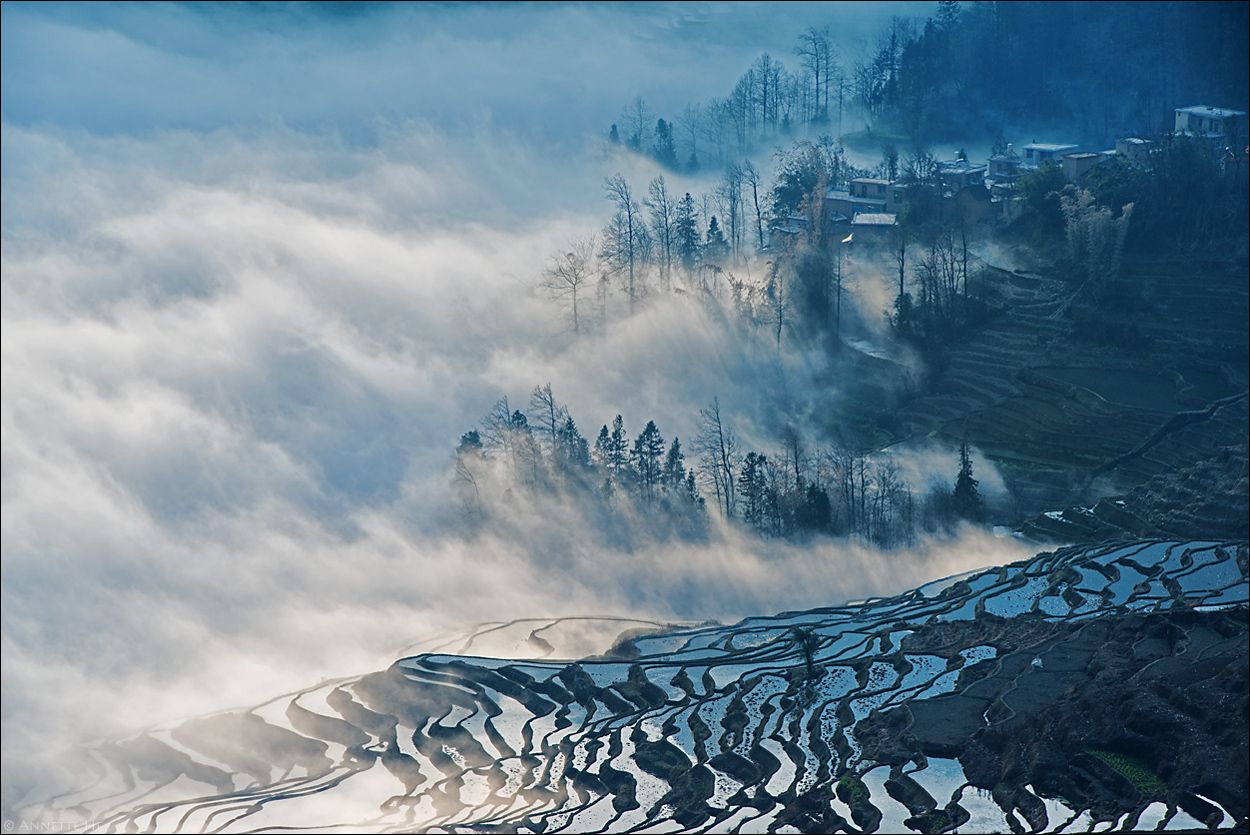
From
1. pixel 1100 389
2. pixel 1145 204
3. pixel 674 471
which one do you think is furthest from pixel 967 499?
pixel 1145 204

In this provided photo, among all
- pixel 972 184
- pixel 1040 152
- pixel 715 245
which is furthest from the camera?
pixel 1040 152

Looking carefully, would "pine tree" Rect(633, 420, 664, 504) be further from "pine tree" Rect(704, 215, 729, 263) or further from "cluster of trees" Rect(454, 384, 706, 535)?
"pine tree" Rect(704, 215, 729, 263)

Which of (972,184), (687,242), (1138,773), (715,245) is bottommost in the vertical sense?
(1138,773)

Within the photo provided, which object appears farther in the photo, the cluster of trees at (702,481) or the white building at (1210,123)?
the white building at (1210,123)

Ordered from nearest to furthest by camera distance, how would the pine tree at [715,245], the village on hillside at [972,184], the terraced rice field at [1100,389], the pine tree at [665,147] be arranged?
1. the terraced rice field at [1100,389]
2. the village on hillside at [972,184]
3. the pine tree at [715,245]
4. the pine tree at [665,147]

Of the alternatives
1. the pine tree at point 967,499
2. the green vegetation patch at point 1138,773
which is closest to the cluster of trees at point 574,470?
the pine tree at point 967,499

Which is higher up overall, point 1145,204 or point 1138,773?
point 1145,204

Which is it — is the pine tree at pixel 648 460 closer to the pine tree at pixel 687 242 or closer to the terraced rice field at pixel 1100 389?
the terraced rice field at pixel 1100 389

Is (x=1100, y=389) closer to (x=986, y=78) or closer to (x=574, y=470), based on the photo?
(x=574, y=470)
